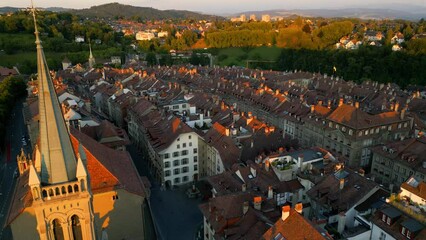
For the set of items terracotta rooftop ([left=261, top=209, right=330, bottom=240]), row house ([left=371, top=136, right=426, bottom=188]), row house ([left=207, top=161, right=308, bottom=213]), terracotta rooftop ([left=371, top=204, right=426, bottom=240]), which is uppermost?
terracotta rooftop ([left=261, top=209, right=330, bottom=240])

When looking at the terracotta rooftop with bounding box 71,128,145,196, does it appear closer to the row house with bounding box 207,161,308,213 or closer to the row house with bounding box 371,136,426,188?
the row house with bounding box 207,161,308,213

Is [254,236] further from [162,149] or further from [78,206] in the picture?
[162,149]

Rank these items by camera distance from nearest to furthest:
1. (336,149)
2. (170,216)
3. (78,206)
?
(78,206) → (170,216) → (336,149)

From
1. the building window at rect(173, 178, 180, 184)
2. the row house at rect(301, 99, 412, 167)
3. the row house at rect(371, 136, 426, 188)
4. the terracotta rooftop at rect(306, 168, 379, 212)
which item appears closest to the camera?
the terracotta rooftop at rect(306, 168, 379, 212)

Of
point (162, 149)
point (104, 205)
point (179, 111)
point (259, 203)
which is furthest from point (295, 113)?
point (104, 205)

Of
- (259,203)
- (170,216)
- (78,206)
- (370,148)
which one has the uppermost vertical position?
(78,206)

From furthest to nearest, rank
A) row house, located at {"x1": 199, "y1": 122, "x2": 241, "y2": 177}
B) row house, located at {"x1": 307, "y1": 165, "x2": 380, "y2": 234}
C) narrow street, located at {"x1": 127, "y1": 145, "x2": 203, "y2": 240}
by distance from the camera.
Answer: row house, located at {"x1": 199, "y1": 122, "x2": 241, "y2": 177}, narrow street, located at {"x1": 127, "y1": 145, "x2": 203, "y2": 240}, row house, located at {"x1": 307, "y1": 165, "x2": 380, "y2": 234}

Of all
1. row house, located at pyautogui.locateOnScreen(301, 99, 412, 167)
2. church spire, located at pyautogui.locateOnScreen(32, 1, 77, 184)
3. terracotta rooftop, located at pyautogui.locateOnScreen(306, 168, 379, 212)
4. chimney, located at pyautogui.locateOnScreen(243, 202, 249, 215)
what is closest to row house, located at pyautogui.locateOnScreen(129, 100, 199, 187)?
terracotta rooftop, located at pyautogui.locateOnScreen(306, 168, 379, 212)
